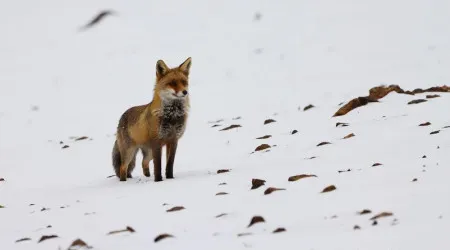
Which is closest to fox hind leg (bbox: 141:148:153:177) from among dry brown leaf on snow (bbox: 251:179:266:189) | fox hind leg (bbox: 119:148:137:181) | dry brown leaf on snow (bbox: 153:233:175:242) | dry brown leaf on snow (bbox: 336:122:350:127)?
fox hind leg (bbox: 119:148:137:181)

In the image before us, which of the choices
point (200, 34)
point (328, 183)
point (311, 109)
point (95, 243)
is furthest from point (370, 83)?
point (95, 243)

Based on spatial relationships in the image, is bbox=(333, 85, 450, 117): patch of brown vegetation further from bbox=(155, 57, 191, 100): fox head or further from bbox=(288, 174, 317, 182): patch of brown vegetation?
bbox=(288, 174, 317, 182): patch of brown vegetation

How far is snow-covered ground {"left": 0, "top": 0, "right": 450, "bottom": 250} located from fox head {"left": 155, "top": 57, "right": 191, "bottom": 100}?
1396 millimetres

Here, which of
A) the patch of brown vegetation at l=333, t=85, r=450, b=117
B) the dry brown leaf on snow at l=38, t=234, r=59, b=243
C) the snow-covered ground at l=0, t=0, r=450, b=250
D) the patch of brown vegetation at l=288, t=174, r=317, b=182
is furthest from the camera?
the patch of brown vegetation at l=333, t=85, r=450, b=117

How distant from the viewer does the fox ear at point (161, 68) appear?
10.9 m

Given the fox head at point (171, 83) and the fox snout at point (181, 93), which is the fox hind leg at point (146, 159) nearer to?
the fox head at point (171, 83)

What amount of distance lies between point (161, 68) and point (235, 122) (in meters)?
6.83

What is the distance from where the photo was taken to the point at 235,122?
1764cm

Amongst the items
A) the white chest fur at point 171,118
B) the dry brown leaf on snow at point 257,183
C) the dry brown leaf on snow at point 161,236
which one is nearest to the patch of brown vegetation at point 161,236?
the dry brown leaf on snow at point 161,236

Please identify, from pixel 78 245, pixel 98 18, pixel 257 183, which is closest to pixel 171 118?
pixel 257 183

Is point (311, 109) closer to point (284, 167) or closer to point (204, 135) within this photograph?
point (204, 135)

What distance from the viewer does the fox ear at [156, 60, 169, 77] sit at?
10929 mm

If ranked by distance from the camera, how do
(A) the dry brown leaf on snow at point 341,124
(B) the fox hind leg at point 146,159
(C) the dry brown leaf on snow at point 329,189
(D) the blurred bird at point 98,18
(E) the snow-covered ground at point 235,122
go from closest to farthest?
(E) the snow-covered ground at point 235,122 → (C) the dry brown leaf on snow at point 329,189 → (B) the fox hind leg at point 146,159 → (A) the dry brown leaf on snow at point 341,124 → (D) the blurred bird at point 98,18

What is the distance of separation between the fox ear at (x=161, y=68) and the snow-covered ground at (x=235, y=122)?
1.80 m
